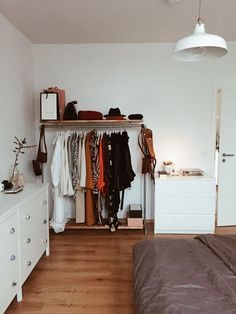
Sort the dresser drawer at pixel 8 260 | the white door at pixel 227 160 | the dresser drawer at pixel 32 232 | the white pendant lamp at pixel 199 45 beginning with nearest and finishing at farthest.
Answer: the white pendant lamp at pixel 199 45
the dresser drawer at pixel 8 260
the dresser drawer at pixel 32 232
the white door at pixel 227 160

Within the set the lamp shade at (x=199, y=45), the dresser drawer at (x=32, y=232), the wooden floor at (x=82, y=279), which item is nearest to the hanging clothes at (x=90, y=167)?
the wooden floor at (x=82, y=279)

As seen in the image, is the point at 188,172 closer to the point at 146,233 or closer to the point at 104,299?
the point at 146,233

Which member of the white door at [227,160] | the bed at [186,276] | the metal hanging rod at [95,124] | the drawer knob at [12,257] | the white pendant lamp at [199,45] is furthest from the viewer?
the white door at [227,160]

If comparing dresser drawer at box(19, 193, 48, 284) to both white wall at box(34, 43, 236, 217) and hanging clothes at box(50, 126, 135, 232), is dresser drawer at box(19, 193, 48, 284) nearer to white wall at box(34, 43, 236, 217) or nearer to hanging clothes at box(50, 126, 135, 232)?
hanging clothes at box(50, 126, 135, 232)

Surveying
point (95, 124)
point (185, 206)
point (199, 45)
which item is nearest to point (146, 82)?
point (95, 124)

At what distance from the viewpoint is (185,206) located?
344 centimetres

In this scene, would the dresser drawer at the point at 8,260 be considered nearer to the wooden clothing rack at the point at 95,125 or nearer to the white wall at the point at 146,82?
the wooden clothing rack at the point at 95,125

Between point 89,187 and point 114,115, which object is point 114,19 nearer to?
point 114,115

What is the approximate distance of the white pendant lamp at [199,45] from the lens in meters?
1.49

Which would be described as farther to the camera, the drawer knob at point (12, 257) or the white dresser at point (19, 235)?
the drawer knob at point (12, 257)

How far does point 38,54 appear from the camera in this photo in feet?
12.4

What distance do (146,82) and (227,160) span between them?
1.61 meters

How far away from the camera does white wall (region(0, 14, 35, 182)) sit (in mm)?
2842

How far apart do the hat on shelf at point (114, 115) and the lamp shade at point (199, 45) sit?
1.74 metres
